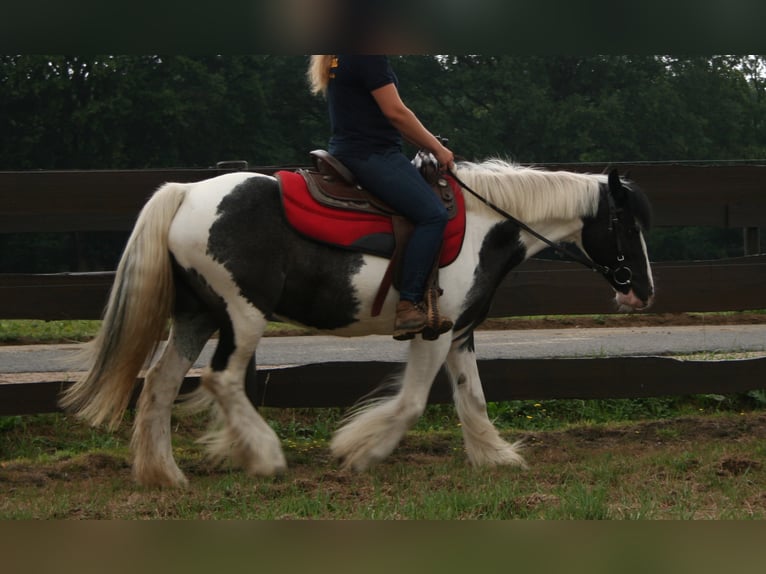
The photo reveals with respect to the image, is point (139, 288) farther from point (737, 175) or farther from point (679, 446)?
point (737, 175)

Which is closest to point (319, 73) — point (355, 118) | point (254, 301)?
point (355, 118)

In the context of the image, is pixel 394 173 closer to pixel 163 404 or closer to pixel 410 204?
pixel 410 204

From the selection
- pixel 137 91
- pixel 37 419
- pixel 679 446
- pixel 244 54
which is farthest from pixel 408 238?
pixel 137 91

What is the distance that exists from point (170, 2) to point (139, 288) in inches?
165

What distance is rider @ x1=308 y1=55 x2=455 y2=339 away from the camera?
15.9ft

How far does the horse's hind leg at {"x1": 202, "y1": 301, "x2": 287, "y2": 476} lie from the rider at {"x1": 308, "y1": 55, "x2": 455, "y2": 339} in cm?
79

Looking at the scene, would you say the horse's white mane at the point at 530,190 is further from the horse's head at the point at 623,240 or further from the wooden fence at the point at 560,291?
the wooden fence at the point at 560,291

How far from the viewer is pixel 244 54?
30.6 inches

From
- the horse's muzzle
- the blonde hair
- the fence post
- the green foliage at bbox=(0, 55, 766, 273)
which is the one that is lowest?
the green foliage at bbox=(0, 55, 766, 273)

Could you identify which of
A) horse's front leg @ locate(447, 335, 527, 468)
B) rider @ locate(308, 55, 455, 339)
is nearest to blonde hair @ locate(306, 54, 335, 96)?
rider @ locate(308, 55, 455, 339)

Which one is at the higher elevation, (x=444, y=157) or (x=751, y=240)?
(x=444, y=157)

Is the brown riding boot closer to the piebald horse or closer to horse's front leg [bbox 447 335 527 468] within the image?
the piebald horse

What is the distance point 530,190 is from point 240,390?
208 cm

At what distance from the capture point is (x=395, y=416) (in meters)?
5.26
